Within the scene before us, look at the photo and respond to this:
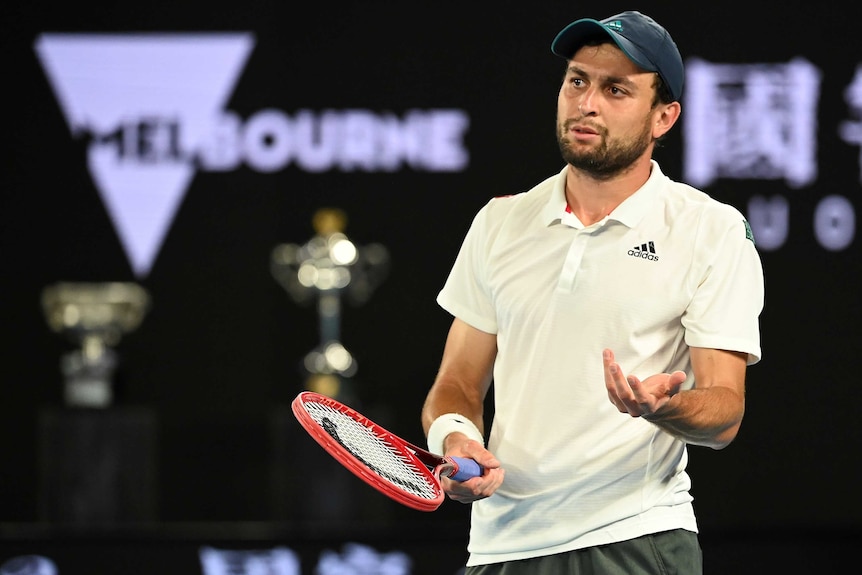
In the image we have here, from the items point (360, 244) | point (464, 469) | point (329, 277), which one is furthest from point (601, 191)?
point (360, 244)

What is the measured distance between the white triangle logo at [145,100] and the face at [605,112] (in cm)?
A: 374

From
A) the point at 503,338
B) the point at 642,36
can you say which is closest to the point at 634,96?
the point at 642,36

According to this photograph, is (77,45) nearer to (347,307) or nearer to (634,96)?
(347,307)

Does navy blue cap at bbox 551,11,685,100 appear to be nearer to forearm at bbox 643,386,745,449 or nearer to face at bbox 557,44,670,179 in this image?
face at bbox 557,44,670,179

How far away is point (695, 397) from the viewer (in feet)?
7.46

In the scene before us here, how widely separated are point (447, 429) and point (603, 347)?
12.4 inches

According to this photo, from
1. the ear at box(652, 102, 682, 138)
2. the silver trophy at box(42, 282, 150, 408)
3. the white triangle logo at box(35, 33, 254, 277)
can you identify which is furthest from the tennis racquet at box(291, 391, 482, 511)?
the white triangle logo at box(35, 33, 254, 277)

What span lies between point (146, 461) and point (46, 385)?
0.88 metres

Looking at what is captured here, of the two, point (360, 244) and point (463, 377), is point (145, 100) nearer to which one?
point (360, 244)

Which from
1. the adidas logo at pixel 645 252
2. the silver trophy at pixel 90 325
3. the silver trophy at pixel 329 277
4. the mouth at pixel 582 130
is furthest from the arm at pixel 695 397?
the silver trophy at pixel 90 325

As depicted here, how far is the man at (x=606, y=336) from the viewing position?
2.40 metres

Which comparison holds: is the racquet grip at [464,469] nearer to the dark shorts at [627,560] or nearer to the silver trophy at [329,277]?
the dark shorts at [627,560]

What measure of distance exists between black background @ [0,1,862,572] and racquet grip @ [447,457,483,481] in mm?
3667

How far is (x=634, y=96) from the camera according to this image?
2510 mm
